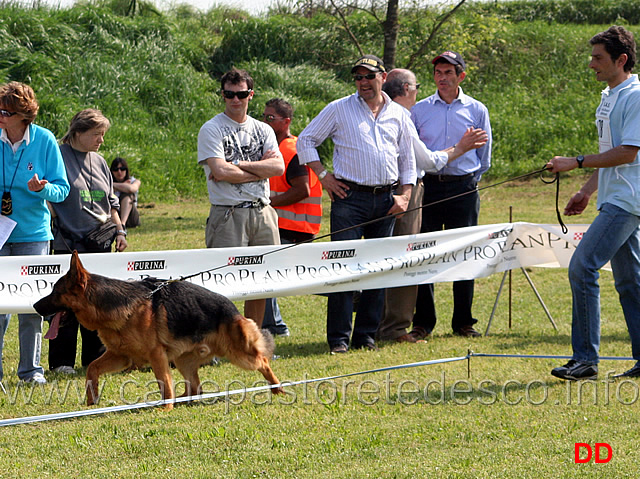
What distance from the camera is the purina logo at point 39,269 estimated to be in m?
5.92

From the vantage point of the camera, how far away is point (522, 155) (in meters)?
20.5

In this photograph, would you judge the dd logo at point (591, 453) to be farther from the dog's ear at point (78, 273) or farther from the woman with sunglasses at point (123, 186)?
the woman with sunglasses at point (123, 186)

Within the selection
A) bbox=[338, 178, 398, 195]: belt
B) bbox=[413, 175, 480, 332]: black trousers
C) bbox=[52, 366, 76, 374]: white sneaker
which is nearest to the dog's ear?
bbox=[52, 366, 76, 374]: white sneaker

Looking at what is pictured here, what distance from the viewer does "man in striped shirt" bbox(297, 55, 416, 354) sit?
687 cm

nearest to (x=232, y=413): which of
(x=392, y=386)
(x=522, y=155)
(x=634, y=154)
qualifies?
(x=392, y=386)

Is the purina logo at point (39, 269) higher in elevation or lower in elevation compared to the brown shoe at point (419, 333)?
higher

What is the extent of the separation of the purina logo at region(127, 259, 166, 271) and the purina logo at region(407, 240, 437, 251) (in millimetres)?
2213

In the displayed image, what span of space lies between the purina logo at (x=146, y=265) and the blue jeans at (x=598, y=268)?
312cm

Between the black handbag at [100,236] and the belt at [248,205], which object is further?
the belt at [248,205]

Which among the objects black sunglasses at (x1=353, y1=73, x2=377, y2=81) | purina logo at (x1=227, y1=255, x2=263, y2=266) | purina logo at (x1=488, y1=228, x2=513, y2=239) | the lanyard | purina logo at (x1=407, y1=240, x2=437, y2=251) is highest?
black sunglasses at (x1=353, y1=73, x2=377, y2=81)

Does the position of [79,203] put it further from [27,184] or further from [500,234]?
[500,234]

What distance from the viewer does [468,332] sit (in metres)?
7.79

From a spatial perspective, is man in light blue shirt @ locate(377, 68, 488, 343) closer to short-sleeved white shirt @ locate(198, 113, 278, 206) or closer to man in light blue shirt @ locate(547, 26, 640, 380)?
short-sleeved white shirt @ locate(198, 113, 278, 206)

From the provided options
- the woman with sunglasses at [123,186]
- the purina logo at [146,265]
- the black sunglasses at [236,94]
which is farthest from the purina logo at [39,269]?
the woman with sunglasses at [123,186]
